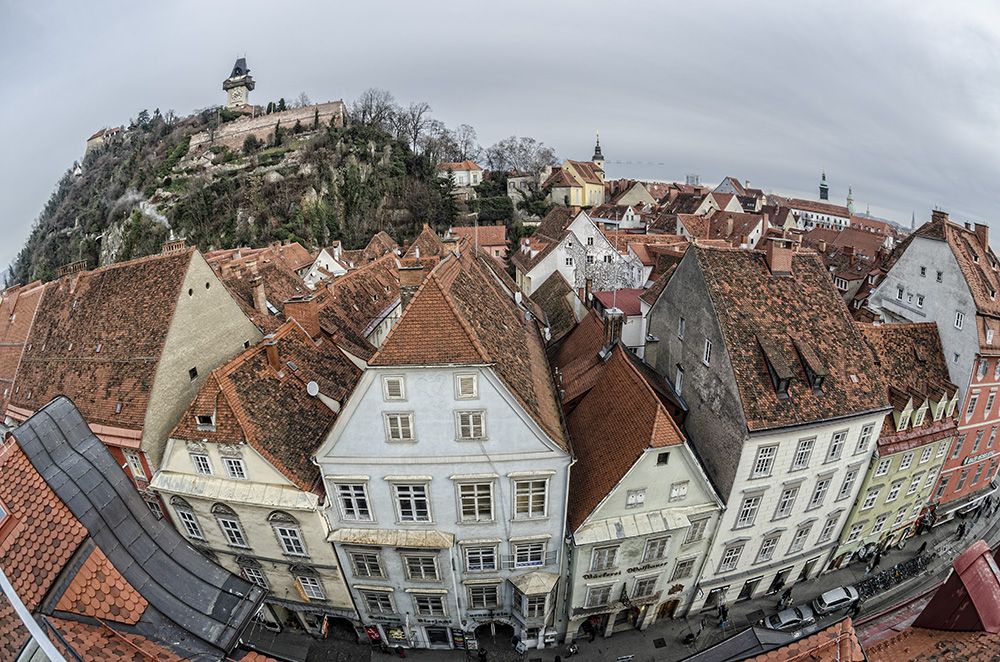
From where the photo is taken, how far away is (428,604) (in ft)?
61.0

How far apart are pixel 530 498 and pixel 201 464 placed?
1214 centimetres

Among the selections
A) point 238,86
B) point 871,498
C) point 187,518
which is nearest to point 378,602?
point 187,518

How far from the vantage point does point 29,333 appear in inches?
917

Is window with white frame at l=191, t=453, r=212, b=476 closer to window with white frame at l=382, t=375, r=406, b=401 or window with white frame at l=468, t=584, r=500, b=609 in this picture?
window with white frame at l=382, t=375, r=406, b=401

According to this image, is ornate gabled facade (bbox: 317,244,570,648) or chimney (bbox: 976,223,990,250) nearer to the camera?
ornate gabled facade (bbox: 317,244,570,648)

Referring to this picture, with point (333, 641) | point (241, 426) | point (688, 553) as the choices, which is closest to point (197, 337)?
point (241, 426)

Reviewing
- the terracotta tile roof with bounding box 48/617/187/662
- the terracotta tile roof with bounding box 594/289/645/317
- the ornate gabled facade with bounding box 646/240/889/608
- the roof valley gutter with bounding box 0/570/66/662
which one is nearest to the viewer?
the roof valley gutter with bounding box 0/570/66/662

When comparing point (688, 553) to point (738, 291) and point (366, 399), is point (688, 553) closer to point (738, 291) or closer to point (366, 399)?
point (738, 291)

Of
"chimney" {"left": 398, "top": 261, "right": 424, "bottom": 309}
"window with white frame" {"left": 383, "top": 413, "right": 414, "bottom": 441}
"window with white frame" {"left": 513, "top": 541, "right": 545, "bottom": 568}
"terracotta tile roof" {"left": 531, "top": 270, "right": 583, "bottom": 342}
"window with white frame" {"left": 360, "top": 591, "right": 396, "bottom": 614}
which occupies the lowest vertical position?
"window with white frame" {"left": 360, "top": 591, "right": 396, "bottom": 614}

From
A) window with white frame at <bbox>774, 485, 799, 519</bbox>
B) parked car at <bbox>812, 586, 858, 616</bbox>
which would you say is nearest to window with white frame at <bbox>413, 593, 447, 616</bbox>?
window with white frame at <bbox>774, 485, 799, 519</bbox>

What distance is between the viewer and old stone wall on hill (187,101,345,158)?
95062 millimetres

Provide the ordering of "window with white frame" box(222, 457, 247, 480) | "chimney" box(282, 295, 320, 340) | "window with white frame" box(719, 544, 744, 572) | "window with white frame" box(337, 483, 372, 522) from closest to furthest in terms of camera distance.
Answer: "window with white frame" box(337, 483, 372, 522) < "window with white frame" box(222, 457, 247, 480) < "window with white frame" box(719, 544, 744, 572) < "chimney" box(282, 295, 320, 340)

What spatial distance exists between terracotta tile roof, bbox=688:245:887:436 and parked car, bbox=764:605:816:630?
34.2 feet

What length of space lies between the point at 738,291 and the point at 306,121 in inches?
3965
